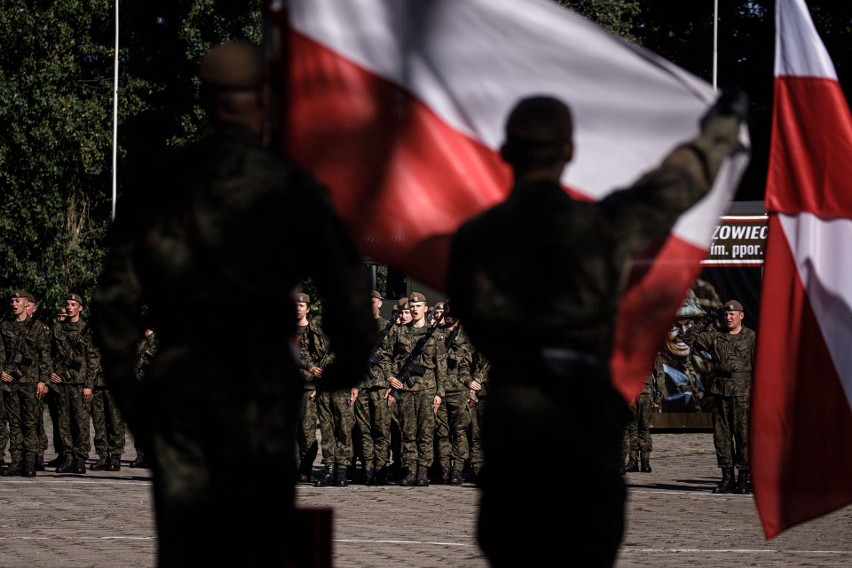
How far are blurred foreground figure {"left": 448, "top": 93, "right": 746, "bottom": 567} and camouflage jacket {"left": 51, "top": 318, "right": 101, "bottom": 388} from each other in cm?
1529

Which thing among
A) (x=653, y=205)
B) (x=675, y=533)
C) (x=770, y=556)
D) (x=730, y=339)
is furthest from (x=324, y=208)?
(x=730, y=339)

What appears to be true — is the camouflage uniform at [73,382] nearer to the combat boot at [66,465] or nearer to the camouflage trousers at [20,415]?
the combat boot at [66,465]

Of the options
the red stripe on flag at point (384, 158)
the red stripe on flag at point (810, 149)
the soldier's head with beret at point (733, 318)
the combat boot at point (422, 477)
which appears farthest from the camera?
the combat boot at point (422, 477)

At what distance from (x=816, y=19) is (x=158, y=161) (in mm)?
36551

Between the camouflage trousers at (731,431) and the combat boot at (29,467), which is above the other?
the camouflage trousers at (731,431)

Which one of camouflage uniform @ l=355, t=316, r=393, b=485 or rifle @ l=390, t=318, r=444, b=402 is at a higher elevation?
rifle @ l=390, t=318, r=444, b=402

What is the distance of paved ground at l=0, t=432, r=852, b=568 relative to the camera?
11.0 m

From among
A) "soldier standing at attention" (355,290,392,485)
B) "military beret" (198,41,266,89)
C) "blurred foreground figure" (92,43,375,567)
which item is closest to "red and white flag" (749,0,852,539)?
"blurred foreground figure" (92,43,375,567)

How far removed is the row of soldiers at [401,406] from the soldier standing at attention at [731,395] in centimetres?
259

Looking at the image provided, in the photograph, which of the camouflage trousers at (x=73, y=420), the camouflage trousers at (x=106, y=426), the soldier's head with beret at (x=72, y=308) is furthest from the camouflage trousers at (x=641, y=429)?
the soldier's head with beret at (x=72, y=308)

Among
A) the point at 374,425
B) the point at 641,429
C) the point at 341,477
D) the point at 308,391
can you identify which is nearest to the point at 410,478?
the point at 374,425

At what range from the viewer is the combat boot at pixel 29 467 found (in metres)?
18.4

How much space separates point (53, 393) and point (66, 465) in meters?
0.86

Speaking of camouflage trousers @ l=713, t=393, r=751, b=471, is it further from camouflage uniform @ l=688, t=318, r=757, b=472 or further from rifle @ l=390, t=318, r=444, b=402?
rifle @ l=390, t=318, r=444, b=402
